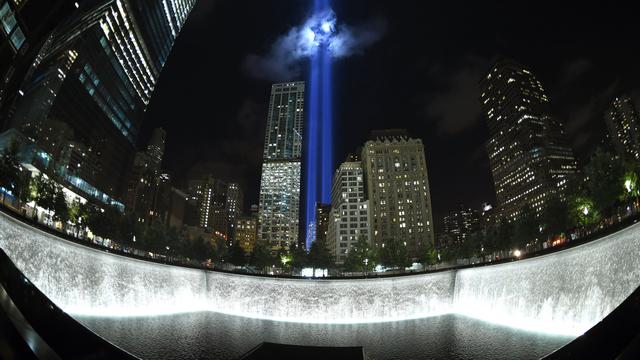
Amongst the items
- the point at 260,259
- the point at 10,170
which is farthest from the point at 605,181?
the point at 10,170

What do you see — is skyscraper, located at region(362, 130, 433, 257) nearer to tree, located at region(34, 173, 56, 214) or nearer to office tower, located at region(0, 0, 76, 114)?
tree, located at region(34, 173, 56, 214)

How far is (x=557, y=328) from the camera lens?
89.8 feet

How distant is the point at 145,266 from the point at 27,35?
38551mm

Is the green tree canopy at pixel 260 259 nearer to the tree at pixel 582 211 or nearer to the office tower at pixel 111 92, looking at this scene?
the office tower at pixel 111 92

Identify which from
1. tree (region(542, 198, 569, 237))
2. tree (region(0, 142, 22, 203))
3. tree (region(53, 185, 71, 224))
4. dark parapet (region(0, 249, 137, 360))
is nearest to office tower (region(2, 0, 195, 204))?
tree (region(53, 185, 71, 224))

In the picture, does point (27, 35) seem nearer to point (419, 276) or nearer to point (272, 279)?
point (272, 279)

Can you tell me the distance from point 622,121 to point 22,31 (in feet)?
613

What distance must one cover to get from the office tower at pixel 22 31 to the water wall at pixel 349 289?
25072mm

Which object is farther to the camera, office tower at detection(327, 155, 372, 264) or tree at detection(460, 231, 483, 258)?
office tower at detection(327, 155, 372, 264)

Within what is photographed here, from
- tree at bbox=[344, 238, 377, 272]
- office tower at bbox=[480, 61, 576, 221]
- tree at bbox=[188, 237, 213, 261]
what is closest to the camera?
tree at bbox=[188, 237, 213, 261]

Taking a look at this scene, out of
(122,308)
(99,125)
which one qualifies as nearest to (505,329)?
(122,308)

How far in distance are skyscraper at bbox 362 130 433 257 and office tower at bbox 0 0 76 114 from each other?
135282 mm

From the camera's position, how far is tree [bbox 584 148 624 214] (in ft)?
143

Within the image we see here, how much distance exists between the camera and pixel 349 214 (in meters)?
154
